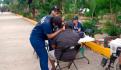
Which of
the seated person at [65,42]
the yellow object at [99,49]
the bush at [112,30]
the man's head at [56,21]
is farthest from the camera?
the bush at [112,30]

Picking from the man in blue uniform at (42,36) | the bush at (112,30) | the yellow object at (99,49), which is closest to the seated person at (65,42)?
the man in blue uniform at (42,36)

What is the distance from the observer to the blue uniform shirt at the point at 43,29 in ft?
21.8

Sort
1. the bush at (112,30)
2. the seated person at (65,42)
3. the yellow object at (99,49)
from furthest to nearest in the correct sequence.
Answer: the bush at (112,30)
the yellow object at (99,49)
the seated person at (65,42)

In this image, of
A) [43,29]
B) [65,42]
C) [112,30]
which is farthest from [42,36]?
[112,30]

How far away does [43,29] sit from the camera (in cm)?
673

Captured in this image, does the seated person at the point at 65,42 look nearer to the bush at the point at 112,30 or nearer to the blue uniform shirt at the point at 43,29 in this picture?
the blue uniform shirt at the point at 43,29

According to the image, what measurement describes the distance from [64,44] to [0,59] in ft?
13.7

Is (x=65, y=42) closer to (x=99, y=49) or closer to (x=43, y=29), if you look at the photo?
(x=43, y=29)

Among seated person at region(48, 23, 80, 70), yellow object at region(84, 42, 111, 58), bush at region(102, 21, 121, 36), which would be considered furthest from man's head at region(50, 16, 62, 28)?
bush at region(102, 21, 121, 36)

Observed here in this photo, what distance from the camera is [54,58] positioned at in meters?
7.39

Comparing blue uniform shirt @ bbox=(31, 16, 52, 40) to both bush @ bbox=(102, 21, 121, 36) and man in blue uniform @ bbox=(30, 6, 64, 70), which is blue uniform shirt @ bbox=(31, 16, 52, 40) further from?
bush @ bbox=(102, 21, 121, 36)

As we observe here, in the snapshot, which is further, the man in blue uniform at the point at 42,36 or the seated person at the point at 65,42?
the seated person at the point at 65,42

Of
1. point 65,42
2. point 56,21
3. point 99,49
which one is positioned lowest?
point 99,49

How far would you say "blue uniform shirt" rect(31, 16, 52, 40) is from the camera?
6.64 meters
